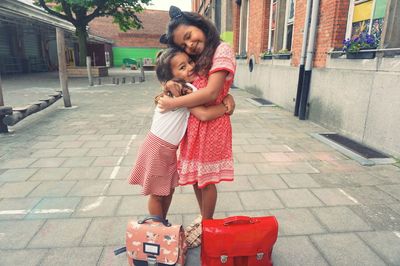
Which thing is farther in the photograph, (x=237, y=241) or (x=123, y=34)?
(x=123, y=34)

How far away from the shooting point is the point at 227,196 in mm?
3211

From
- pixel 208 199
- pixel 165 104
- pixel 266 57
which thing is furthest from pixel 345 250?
pixel 266 57

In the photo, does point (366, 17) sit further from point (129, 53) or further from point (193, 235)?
point (129, 53)

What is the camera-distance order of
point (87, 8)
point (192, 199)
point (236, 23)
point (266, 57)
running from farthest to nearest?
point (87, 8)
point (236, 23)
point (266, 57)
point (192, 199)

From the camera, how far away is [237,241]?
181 cm

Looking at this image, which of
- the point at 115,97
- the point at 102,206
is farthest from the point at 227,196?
the point at 115,97

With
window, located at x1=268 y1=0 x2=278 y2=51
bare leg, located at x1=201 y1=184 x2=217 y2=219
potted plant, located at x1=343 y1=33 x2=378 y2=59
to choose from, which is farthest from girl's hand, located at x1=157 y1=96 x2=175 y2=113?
window, located at x1=268 y1=0 x2=278 y2=51

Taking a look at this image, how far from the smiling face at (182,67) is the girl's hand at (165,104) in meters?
0.16

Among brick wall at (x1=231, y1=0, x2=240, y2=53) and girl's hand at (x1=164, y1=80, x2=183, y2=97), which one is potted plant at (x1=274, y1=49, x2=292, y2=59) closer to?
brick wall at (x1=231, y1=0, x2=240, y2=53)

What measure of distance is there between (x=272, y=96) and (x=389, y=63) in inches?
190

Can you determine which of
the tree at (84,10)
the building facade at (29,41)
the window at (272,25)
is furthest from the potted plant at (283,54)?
the building facade at (29,41)

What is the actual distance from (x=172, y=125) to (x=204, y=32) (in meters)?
0.65

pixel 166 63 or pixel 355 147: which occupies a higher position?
pixel 166 63

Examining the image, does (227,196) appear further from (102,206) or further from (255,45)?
(255,45)
